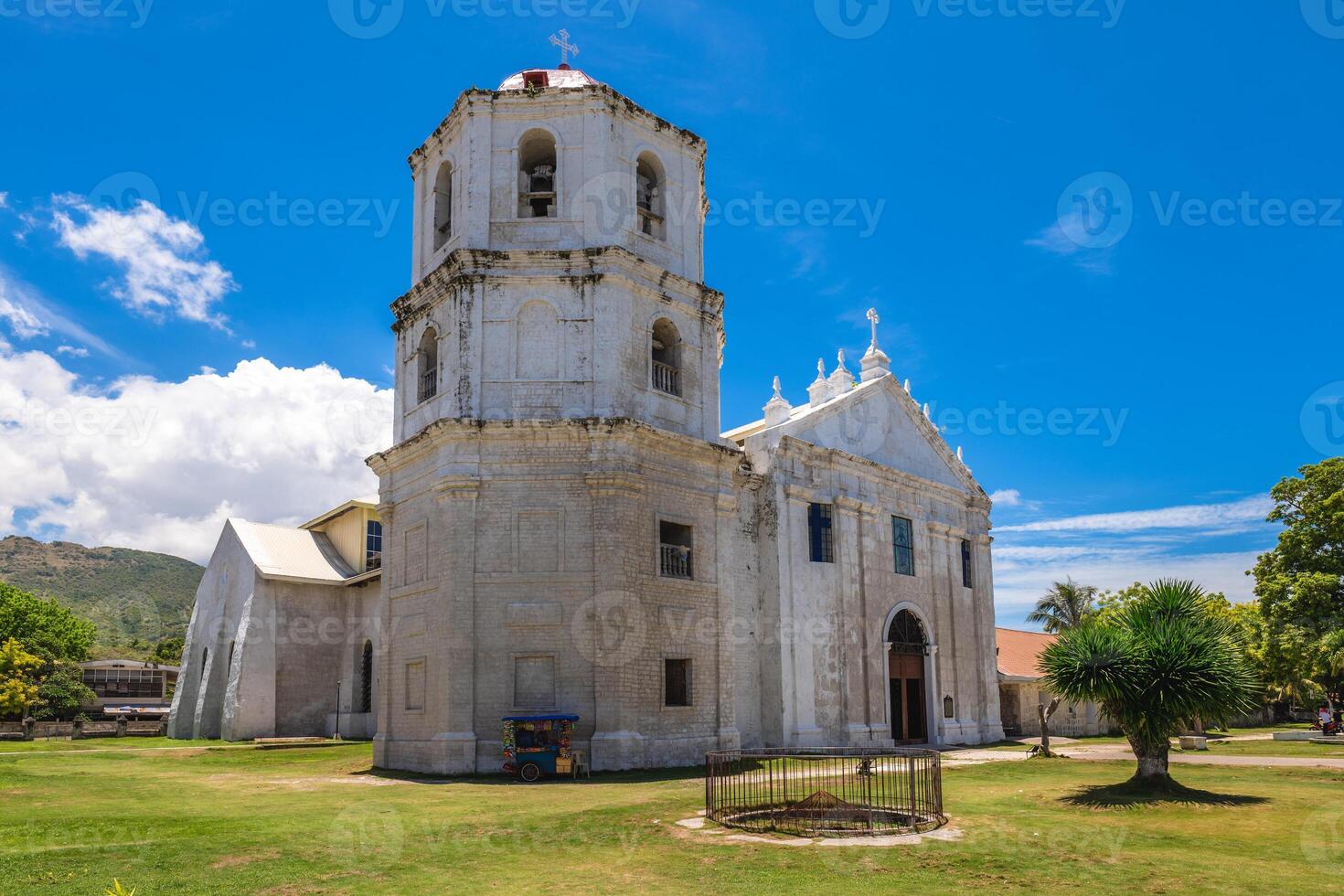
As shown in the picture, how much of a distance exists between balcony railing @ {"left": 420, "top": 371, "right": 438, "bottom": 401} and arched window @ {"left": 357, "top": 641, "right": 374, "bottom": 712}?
566 inches

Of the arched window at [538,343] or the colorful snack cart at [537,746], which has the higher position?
the arched window at [538,343]

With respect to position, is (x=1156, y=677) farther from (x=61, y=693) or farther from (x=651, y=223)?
(x=61, y=693)

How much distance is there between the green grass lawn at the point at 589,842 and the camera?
1097 centimetres

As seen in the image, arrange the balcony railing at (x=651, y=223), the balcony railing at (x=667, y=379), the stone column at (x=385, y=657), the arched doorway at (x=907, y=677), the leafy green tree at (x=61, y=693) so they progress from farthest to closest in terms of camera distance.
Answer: the leafy green tree at (x=61, y=693) < the arched doorway at (x=907, y=677) < the balcony railing at (x=651, y=223) < the balcony railing at (x=667, y=379) < the stone column at (x=385, y=657)

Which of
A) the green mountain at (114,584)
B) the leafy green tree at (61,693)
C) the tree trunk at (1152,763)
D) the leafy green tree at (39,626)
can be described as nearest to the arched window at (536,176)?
the tree trunk at (1152,763)

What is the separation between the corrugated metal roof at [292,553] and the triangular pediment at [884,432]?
63.2 ft

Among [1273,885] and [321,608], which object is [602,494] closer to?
[1273,885]

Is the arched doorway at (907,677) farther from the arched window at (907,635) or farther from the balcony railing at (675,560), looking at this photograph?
the balcony railing at (675,560)

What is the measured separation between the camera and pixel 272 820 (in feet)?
51.1

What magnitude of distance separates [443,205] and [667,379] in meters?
8.17

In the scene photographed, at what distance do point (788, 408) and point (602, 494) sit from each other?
1044cm

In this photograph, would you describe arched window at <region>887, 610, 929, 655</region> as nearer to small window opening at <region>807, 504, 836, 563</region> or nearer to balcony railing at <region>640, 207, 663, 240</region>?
small window opening at <region>807, 504, 836, 563</region>

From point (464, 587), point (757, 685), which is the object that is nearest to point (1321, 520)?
point (757, 685)

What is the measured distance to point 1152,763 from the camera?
18422 millimetres
